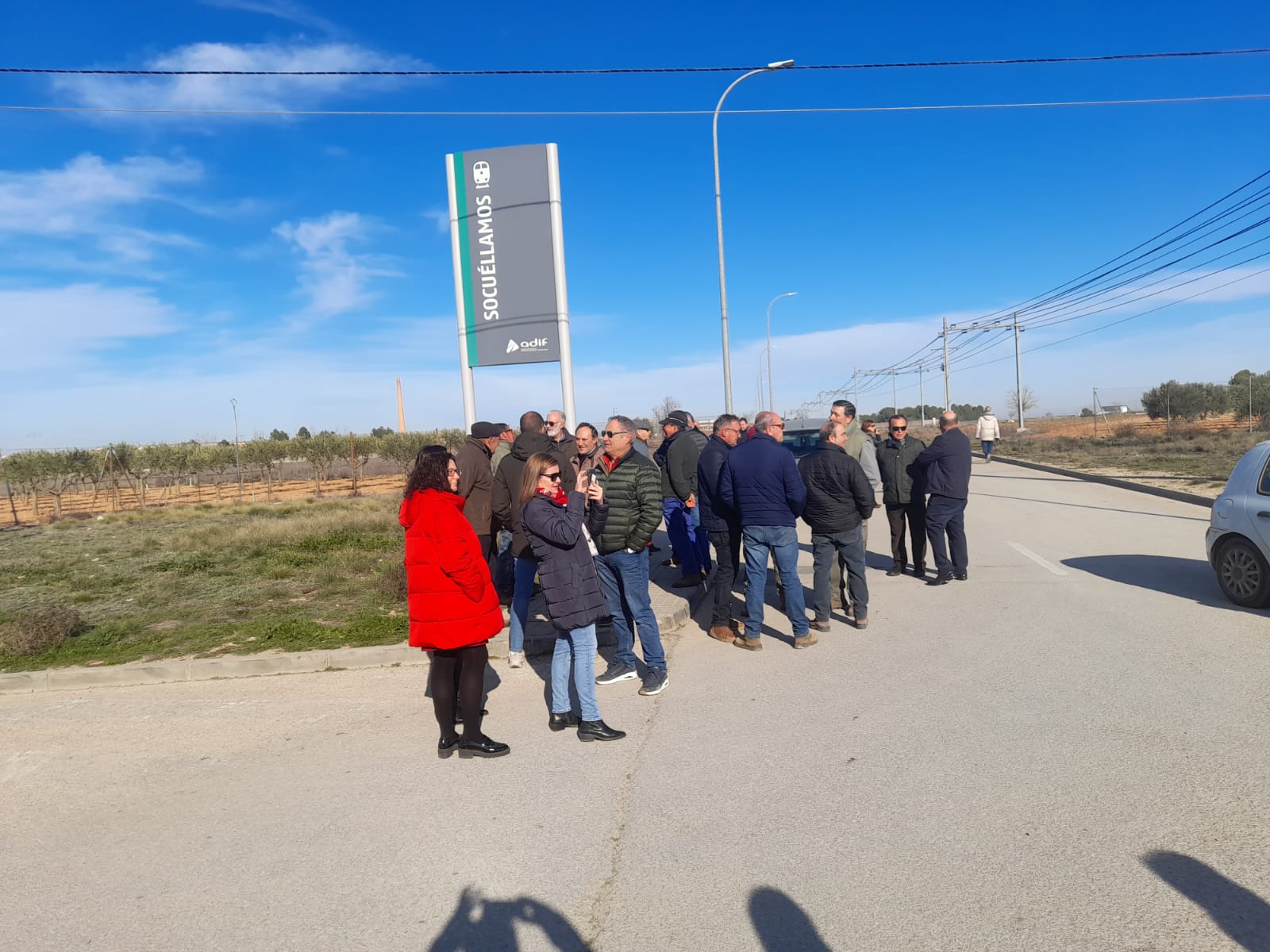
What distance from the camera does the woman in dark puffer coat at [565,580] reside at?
17.1 ft

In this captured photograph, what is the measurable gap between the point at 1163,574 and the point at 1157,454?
21.9m

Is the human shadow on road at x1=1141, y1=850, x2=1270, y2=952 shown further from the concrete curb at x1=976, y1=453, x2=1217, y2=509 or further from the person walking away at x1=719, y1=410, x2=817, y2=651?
the concrete curb at x1=976, y1=453, x2=1217, y2=509

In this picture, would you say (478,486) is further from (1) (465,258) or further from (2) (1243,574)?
(2) (1243,574)

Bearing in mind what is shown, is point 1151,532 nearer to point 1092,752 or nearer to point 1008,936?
point 1092,752

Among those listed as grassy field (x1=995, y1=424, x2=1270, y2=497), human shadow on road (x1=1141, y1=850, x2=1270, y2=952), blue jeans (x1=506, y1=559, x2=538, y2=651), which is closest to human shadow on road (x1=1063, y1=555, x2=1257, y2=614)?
human shadow on road (x1=1141, y1=850, x2=1270, y2=952)

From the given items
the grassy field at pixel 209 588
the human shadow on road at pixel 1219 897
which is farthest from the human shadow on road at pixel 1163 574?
the grassy field at pixel 209 588

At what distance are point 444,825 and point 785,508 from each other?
3883 millimetres

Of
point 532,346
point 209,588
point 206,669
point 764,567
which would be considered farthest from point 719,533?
Answer: point 209,588

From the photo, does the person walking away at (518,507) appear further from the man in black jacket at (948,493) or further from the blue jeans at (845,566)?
the man in black jacket at (948,493)

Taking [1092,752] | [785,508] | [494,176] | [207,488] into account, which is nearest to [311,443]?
[207,488]

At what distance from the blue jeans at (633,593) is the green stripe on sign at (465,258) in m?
6.72

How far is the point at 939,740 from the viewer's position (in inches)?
190

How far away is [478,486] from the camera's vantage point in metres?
7.69

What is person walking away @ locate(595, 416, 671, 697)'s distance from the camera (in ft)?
19.6
